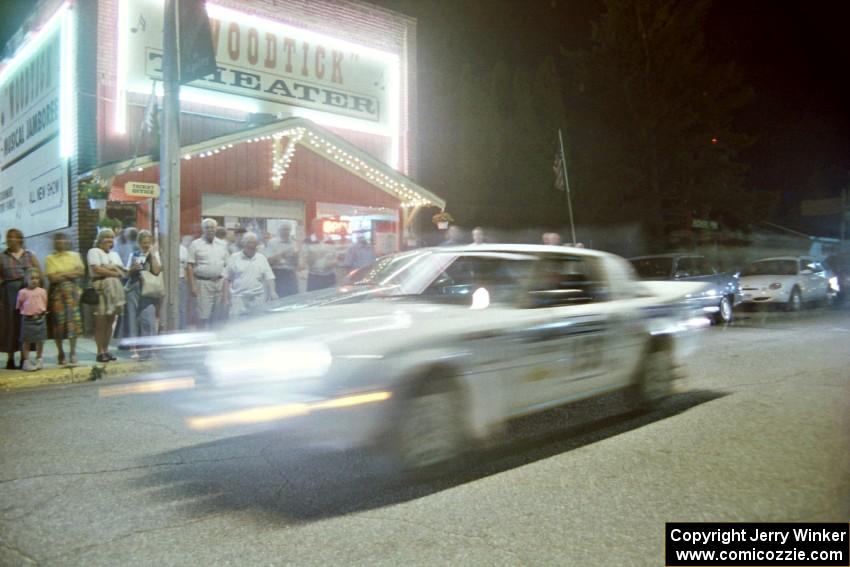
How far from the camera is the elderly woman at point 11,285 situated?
8461 millimetres

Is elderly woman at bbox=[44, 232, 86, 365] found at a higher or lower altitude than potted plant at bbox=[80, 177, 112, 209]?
lower

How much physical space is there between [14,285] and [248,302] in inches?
110

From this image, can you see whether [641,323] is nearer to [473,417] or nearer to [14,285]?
[473,417]

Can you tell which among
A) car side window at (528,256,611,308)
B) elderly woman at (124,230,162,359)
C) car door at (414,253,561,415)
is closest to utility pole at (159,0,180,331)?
elderly woman at (124,230,162,359)

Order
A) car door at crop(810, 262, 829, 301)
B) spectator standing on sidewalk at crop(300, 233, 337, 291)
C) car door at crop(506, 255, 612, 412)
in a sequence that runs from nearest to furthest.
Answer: car door at crop(506, 255, 612, 412)
spectator standing on sidewalk at crop(300, 233, 337, 291)
car door at crop(810, 262, 829, 301)

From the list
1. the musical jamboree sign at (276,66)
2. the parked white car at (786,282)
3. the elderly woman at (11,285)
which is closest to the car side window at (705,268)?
the parked white car at (786,282)

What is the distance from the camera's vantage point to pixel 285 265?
11242 mm

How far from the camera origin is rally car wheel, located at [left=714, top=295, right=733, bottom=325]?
14.3 m

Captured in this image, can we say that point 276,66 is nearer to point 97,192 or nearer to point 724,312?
point 97,192

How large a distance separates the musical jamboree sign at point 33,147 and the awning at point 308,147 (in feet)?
8.91

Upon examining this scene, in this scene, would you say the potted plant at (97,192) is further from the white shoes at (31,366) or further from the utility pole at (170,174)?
the white shoes at (31,366)

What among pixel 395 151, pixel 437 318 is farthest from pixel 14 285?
pixel 395 151

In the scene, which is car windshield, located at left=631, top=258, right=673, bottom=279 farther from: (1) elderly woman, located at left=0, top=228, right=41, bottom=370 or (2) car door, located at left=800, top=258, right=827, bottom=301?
(1) elderly woman, located at left=0, top=228, right=41, bottom=370

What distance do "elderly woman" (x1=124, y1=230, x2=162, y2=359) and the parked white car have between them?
13849 mm
